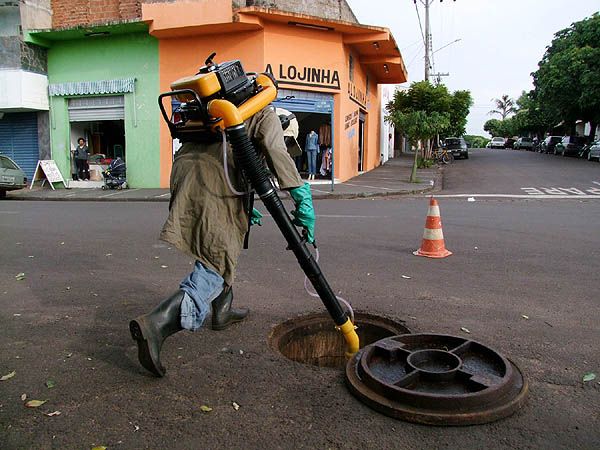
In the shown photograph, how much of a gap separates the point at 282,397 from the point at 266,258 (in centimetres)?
350

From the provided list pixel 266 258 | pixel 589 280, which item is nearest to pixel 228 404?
pixel 266 258

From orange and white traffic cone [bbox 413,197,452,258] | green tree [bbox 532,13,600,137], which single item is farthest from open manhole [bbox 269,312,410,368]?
green tree [bbox 532,13,600,137]

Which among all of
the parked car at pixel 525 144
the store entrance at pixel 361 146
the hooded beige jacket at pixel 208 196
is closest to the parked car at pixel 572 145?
the parked car at pixel 525 144

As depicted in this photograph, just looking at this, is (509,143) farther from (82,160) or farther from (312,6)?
(82,160)

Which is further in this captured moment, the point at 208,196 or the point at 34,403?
the point at 208,196

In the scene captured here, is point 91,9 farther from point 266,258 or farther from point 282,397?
point 282,397

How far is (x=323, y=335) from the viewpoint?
380 cm

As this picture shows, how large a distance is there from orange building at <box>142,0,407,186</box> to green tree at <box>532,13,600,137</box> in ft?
61.9

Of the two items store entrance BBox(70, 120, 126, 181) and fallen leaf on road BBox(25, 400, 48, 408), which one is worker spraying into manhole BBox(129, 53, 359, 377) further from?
store entrance BBox(70, 120, 126, 181)

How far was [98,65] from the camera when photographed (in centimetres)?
1877

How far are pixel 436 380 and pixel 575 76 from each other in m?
36.6

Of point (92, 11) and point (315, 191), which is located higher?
point (92, 11)

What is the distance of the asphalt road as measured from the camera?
7.64 feet

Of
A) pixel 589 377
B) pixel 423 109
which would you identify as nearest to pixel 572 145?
pixel 423 109
